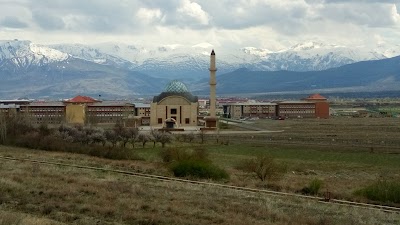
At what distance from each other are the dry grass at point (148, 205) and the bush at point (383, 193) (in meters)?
3.86

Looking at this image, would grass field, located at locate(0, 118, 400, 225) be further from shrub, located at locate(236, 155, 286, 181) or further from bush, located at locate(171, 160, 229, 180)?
shrub, located at locate(236, 155, 286, 181)

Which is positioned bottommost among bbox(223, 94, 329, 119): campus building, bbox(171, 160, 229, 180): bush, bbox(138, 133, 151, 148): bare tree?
bbox(138, 133, 151, 148): bare tree

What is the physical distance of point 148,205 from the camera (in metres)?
18.9

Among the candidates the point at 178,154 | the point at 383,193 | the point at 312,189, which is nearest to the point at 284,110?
the point at 178,154

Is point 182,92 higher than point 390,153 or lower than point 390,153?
higher

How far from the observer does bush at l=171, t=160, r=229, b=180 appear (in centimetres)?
Answer: 3172

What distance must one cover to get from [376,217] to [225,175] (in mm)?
13529

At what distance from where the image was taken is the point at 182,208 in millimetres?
18953

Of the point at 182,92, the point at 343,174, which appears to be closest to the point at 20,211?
the point at 343,174

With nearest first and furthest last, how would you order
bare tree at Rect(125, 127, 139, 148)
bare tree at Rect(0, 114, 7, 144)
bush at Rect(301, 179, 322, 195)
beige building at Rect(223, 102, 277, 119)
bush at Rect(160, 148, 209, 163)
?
bush at Rect(301, 179, 322, 195)
bush at Rect(160, 148, 209, 163)
bare tree at Rect(0, 114, 7, 144)
bare tree at Rect(125, 127, 139, 148)
beige building at Rect(223, 102, 277, 119)

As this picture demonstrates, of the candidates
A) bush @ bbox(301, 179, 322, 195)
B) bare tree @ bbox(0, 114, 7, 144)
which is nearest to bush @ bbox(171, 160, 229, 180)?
bush @ bbox(301, 179, 322, 195)

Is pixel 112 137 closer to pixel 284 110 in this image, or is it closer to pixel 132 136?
pixel 132 136

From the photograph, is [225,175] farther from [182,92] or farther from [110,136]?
[182,92]

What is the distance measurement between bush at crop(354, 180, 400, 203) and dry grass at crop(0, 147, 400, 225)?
12.6ft
